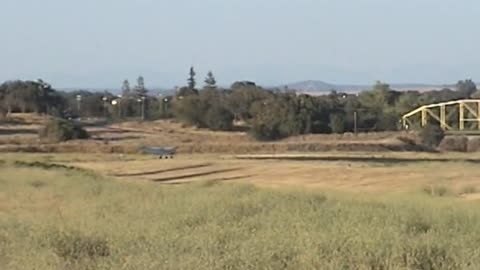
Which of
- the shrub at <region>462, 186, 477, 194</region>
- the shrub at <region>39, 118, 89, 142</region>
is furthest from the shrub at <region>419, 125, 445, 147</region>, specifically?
the shrub at <region>462, 186, 477, 194</region>

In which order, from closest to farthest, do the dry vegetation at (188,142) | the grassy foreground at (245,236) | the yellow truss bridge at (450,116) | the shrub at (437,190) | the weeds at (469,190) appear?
the grassy foreground at (245,236)
the shrub at (437,190)
the weeds at (469,190)
the dry vegetation at (188,142)
the yellow truss bridge at (450,116)

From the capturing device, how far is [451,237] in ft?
56.3

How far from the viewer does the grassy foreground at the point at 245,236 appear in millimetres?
13977

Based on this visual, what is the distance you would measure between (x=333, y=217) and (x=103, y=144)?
68250 mm

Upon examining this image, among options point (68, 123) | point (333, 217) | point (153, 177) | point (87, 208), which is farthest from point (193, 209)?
point (68, 123)

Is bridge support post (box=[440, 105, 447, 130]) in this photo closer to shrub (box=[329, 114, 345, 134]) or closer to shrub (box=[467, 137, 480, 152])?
shrub (box=[329, 114, 345, 134])

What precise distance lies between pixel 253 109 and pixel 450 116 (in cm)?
2427

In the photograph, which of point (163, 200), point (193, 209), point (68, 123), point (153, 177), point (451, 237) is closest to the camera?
point (451, 237)

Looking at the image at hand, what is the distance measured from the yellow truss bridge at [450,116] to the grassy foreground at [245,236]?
298ft

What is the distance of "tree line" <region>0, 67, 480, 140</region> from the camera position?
358 feet

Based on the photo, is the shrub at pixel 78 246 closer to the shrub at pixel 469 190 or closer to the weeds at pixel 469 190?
the weeds at pixel 469 190

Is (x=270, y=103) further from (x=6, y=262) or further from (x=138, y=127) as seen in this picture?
(x=6, y=262)

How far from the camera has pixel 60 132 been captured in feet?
315

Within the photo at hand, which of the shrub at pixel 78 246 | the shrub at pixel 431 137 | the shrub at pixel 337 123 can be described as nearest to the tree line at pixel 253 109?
the shrub at pixel 337 123
